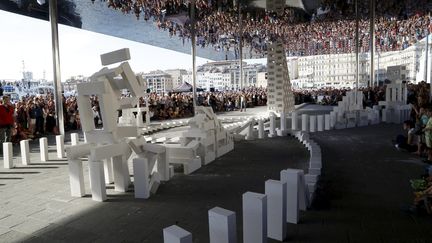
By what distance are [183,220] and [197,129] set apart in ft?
11.3

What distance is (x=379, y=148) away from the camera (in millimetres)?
8602

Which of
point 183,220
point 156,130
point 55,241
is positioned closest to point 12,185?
point 55,241

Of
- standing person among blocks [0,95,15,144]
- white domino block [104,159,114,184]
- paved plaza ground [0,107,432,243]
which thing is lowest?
paved plaza ground [0,107,432,243]

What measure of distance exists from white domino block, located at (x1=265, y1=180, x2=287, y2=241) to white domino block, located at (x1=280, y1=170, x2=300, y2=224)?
0.37 meters

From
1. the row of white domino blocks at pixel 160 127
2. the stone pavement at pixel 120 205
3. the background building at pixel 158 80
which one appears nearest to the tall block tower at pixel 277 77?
the row of white domino blocks at pixel 160 127

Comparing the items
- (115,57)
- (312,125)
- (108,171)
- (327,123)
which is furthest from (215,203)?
(327,123)

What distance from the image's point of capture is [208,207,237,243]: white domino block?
105 inches

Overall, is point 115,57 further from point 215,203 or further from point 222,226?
point 222,226

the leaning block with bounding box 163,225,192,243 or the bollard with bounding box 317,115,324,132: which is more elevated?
the leaning block with bounding box 163,225,192,243

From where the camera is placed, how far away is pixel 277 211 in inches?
135

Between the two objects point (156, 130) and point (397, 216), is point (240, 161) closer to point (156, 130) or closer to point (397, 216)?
point (397, 216)

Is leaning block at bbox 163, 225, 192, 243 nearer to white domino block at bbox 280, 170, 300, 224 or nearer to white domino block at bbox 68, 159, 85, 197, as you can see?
white domino block at bbox 280, 170, 300, 224

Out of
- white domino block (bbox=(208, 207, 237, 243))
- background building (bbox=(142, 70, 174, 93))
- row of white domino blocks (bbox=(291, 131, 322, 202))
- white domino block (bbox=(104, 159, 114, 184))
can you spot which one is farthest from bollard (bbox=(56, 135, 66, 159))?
background building (bbox=(142, 70, 174, 93))

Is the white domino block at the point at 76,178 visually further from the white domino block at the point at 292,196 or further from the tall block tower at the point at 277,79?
the tall block tower at the point at 277,79
